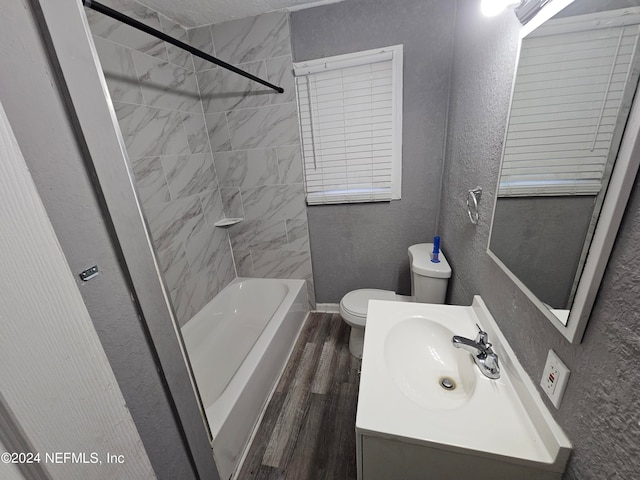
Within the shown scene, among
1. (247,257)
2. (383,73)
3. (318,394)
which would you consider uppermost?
(383,73)

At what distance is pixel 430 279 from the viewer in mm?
1455

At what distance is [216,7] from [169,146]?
921mm

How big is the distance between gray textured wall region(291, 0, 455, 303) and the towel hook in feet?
1.68

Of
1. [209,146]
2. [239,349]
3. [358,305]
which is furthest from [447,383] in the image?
[209,146]

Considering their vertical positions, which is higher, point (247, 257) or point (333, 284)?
point (247, 257)

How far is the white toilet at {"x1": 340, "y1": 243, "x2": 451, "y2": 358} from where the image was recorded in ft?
4.74

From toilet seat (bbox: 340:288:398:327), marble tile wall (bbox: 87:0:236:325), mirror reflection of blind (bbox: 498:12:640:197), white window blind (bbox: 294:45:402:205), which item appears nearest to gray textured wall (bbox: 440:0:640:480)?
mirror reflection of blind (bbox: 498:12:640:197)

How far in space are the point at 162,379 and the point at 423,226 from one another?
1798 mm

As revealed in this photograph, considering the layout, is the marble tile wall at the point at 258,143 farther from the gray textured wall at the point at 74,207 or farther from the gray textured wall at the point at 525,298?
the gray textured wall at the point at 74,207

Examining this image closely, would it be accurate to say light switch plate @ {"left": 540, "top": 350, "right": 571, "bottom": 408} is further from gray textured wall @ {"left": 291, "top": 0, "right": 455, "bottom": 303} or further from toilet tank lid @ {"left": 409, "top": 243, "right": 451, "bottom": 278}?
gray textured wall @ {"left": 291, "top": 0, "right": 455, "bottom": 303}

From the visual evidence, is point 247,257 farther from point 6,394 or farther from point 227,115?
point 6,394

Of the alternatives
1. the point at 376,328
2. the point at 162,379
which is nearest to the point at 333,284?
the point at 376,328

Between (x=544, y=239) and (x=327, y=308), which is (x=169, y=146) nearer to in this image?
(x=327, y=308)

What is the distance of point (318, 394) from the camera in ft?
5.15
